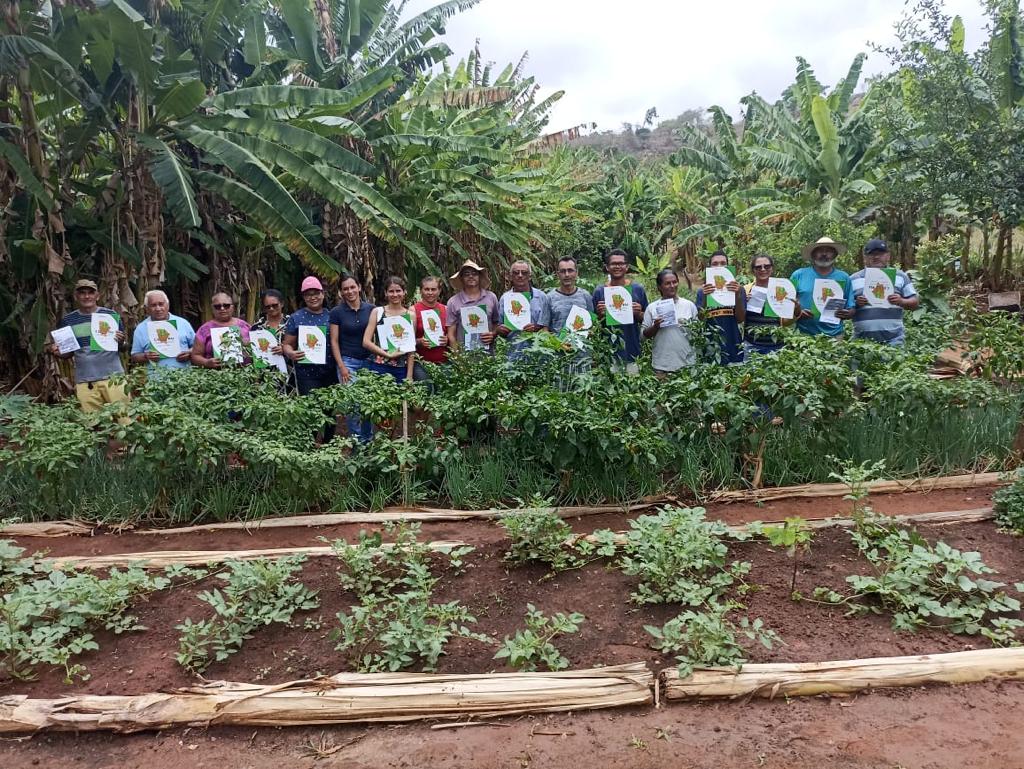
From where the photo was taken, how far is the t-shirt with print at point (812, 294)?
5953 millimetres

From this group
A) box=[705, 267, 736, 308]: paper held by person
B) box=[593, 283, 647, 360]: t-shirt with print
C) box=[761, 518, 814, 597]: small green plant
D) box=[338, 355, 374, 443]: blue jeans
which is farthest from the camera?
box=[593, 283, 647, 360]: t-shirt with print

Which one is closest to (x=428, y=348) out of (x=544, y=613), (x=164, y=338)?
(x=164, y=338)

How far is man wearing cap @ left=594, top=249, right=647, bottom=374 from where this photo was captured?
5.77 meters

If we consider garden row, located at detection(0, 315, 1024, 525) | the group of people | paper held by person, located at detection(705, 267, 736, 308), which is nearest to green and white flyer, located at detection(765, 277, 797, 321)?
the group of people

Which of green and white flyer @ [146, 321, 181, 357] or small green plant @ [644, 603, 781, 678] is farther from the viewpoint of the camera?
green and white flyer @ [146, 321, 181, 357]

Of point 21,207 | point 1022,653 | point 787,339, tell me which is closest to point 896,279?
point 787,339

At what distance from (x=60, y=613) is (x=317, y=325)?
3.08 meters

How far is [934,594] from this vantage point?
3.17 meters

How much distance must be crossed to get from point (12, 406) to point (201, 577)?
2975 mm

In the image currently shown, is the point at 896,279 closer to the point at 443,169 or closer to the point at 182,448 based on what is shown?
the point at 182,448

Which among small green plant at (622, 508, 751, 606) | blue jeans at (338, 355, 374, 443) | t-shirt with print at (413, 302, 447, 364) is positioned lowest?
small green plant at (622, 508, 751, 606)

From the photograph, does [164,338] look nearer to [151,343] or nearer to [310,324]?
[151,343]

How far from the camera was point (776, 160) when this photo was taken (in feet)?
44.8

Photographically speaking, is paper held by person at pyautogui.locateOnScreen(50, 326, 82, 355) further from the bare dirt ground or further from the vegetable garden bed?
the bare dirt ground
